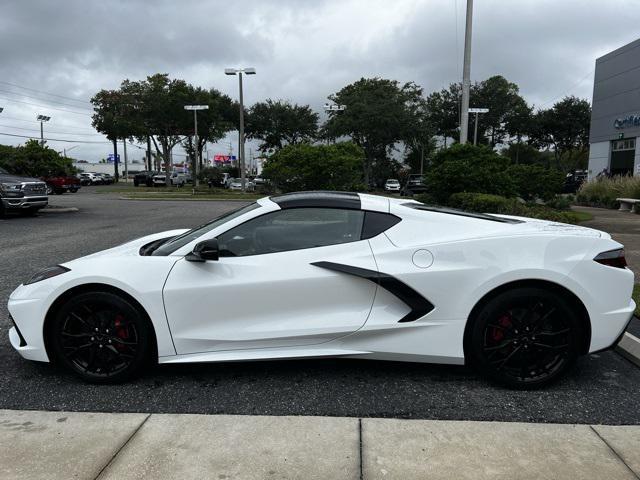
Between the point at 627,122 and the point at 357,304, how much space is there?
118ft

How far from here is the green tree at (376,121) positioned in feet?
145

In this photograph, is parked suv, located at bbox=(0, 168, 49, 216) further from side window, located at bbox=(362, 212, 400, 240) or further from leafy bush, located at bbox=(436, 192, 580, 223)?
side window, located at bbox=(362, 212, 400, 240)

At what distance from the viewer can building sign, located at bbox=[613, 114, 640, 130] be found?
3148cm

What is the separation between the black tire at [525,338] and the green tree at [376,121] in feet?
137

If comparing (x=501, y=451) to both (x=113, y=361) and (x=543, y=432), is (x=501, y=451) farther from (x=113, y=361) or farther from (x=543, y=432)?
(x=113, y=361)

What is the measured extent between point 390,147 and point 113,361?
4731 cm

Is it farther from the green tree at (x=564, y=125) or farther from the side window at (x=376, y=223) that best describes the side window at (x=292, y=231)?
the green tree at (x=564, y=125)

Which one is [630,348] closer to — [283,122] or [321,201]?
[321,201]

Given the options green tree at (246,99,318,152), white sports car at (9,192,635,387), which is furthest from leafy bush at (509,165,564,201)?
green tree at (246,99,318,152)

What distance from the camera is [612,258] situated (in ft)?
11.1

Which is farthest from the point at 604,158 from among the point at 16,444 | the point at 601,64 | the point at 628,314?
the point at 16,444

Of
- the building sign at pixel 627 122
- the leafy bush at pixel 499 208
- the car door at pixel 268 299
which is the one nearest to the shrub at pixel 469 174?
the leafy bush at pixel 499 208

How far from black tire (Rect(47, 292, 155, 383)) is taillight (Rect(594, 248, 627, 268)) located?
307cm

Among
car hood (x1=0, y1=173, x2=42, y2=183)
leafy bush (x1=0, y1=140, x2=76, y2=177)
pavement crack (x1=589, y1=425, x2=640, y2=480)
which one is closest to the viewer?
pavement crack (x1=589, y1=425, x2=640, y2=480)
